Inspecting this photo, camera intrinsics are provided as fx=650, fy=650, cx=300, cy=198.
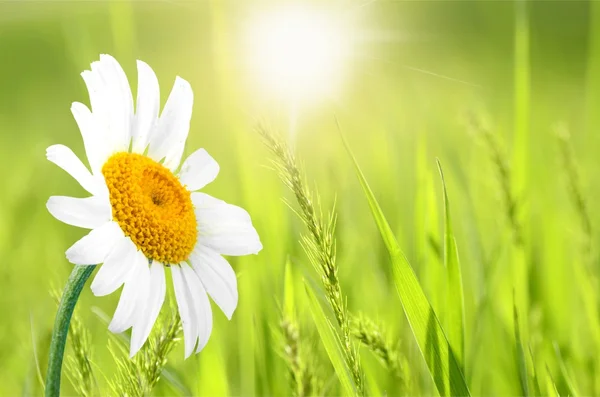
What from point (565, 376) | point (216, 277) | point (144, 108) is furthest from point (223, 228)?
point (565, 376)

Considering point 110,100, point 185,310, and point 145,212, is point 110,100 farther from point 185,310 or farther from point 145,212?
point 185,310

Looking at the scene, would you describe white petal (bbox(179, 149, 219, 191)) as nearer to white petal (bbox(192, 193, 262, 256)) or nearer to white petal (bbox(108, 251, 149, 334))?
white petal (bbox(192, 193, 262, 256))

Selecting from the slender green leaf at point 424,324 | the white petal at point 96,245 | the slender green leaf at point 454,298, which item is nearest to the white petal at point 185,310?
the white petal at point 96,245

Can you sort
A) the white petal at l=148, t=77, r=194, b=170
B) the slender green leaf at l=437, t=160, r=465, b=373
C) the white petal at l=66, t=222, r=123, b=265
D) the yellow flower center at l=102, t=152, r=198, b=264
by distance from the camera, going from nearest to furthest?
the white petal at l=66, t=222, r=123, b=265
the yellow flower center at l=102, t=152, r=198, b=264
the white petal at l=148, t=77, r=194, b=170
the slender green leaf at l=437, t=160, r=465, b=373

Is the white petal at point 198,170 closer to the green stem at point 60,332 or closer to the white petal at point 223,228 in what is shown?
the white petal at point 223,228

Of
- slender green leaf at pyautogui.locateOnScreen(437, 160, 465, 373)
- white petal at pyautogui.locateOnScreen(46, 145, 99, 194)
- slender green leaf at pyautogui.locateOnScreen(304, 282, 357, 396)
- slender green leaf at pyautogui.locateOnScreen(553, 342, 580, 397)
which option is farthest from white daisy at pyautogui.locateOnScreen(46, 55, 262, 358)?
slender green leaf at pyautogui.locateOnScreen(553, 342, 580, 397)

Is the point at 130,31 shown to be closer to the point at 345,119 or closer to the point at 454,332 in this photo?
the point at 454,332

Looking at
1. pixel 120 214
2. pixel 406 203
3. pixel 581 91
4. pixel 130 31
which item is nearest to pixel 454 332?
pixel 120 214
